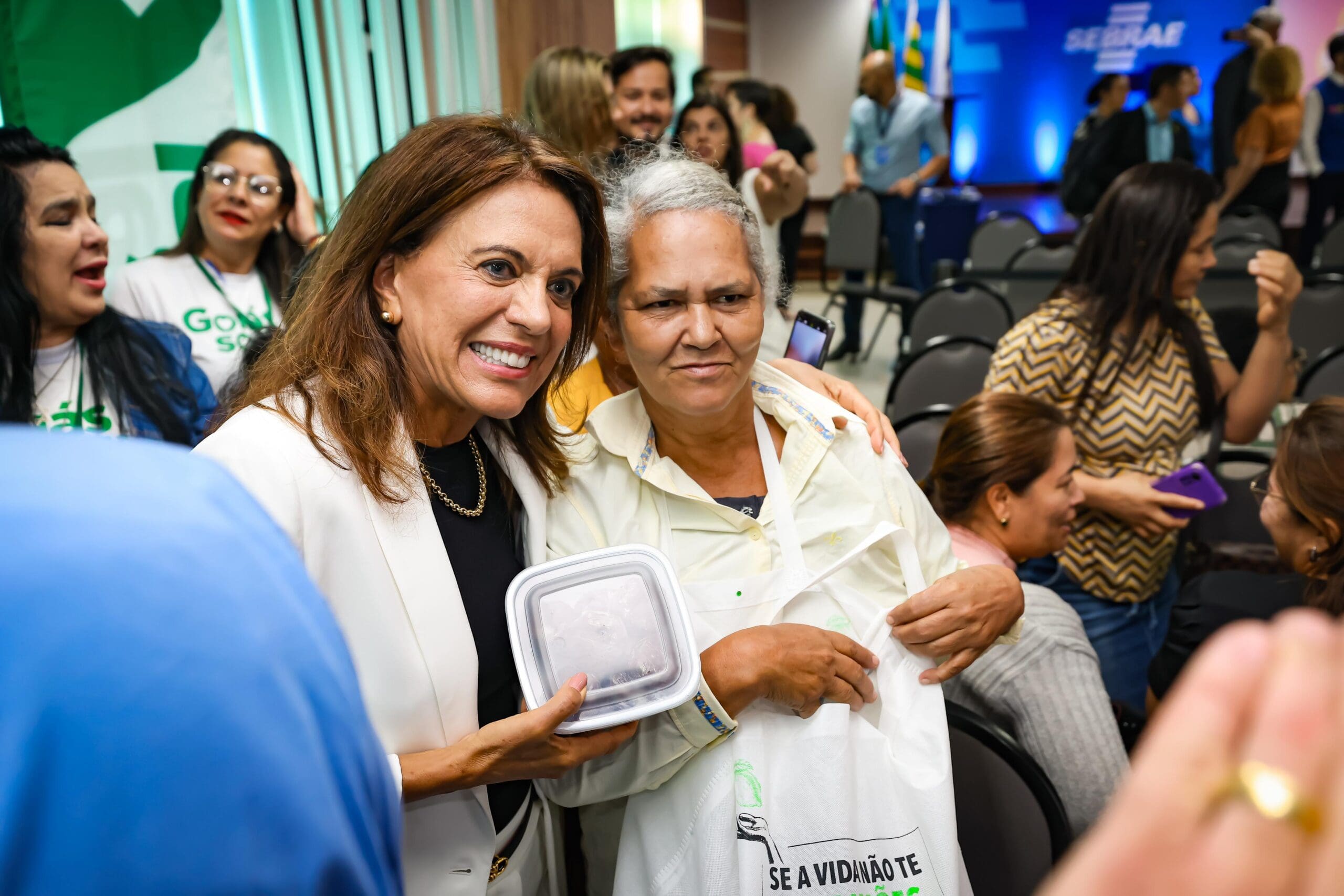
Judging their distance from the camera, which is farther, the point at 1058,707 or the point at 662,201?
the point at 1058,707

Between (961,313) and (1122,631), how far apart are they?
2063mm

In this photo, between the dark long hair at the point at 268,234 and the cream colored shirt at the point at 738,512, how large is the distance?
1940 mm

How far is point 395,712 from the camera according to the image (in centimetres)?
117

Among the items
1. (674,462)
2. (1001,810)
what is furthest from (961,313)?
(1001,810)

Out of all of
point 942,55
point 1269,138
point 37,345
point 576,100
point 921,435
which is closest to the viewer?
point 37,345

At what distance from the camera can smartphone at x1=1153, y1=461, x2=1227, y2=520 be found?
231 centimetres

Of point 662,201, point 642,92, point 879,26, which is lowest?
point 662,201

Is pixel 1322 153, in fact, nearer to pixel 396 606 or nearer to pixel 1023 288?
pixel 1023 288

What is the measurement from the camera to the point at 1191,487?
91.7 inches

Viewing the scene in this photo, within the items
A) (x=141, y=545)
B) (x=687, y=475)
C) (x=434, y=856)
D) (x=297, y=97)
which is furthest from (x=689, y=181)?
(x=297, y=97)

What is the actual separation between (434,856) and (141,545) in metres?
1.04

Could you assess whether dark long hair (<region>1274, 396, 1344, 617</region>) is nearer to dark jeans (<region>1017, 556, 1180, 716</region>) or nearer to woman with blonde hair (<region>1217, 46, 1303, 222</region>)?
dark jeans (<region>1017, 556, 1180, 716</region>)

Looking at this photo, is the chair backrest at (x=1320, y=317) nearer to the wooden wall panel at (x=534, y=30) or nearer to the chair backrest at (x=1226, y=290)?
the chair backrest at (x=1226, y=290)

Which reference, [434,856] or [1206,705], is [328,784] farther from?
[434,856]
